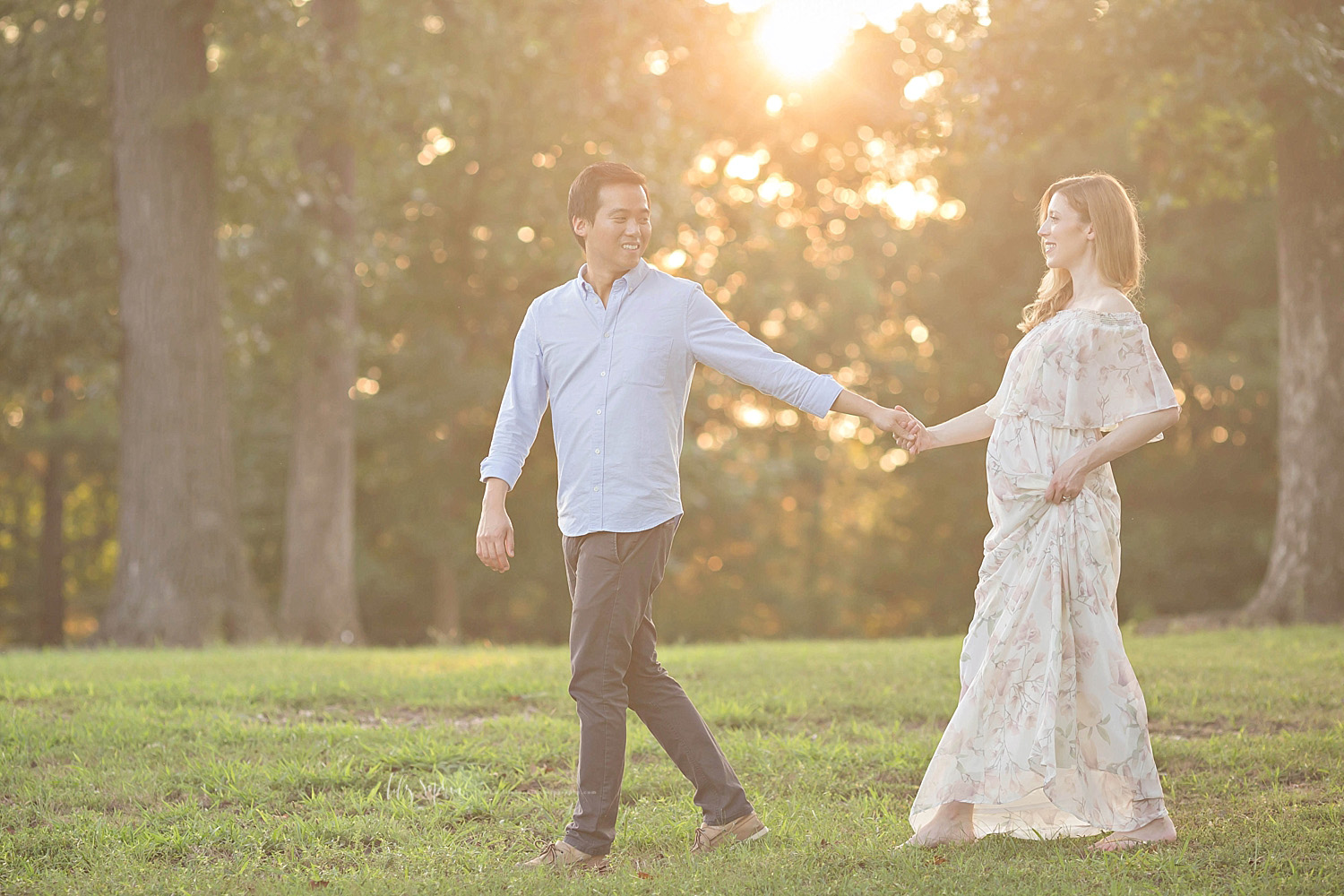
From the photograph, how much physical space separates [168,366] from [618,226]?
900 cm

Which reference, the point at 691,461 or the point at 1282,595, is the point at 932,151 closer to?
the point at 1282,595

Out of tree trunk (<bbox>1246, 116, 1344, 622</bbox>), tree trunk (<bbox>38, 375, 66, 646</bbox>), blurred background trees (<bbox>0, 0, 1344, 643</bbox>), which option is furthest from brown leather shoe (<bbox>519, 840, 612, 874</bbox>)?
tree trunk (<bbox>38, 375, 66, 646</bbox>)

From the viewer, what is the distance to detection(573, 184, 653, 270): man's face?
168 inches

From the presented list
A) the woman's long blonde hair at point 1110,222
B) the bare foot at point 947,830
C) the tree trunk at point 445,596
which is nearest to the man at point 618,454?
the bare foot at point 947,830

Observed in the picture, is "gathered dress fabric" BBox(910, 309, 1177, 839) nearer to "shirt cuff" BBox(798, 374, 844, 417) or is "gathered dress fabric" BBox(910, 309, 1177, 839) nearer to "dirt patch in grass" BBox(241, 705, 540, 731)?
"shirt cuff" BBox(798, 374, 844, 417)

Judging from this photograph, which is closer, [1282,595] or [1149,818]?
[1149,818]

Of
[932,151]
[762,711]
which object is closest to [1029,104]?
[932,151]

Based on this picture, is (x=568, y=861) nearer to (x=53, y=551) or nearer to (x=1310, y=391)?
(x=1310, y=391)

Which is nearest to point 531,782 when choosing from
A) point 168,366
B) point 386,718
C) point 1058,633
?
point 386,718

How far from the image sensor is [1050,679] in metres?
4.25

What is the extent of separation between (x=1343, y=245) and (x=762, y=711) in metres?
8.01

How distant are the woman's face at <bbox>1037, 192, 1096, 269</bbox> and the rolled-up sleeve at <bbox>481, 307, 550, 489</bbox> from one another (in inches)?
74.1

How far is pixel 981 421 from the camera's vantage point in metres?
4.71

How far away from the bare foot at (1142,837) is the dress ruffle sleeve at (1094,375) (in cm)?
139
